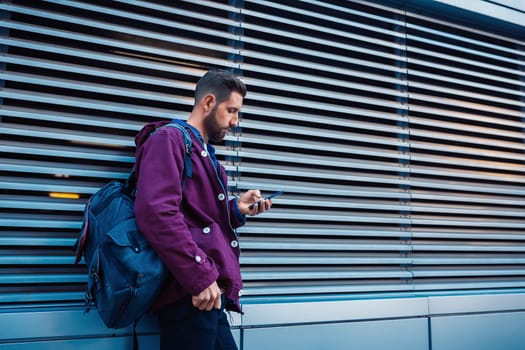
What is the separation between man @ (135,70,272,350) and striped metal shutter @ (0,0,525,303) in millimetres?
698

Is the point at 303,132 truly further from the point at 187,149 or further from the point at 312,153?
the point at 187,149

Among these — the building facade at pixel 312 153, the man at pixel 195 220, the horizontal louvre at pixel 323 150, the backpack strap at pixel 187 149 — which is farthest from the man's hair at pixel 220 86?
the horizontal louvre at pixel 323 150

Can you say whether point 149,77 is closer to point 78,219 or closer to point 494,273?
point 78,219

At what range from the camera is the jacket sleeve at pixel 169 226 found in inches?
67.8

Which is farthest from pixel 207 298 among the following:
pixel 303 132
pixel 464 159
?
pixel 464 159

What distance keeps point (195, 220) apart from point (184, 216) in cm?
6

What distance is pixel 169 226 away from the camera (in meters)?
1.73

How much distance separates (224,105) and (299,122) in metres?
1.17

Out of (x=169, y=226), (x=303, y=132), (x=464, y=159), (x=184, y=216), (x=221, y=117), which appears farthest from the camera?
(x=464, y=159)

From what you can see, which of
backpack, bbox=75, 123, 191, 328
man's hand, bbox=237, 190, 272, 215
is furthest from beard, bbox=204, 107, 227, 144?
man's hand, bbox=237, 190, 272, 215

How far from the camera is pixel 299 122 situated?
3.32 m

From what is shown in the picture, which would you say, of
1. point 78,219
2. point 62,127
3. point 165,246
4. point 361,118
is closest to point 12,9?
point 62,127

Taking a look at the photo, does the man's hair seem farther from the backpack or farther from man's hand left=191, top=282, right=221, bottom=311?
man's hand left=191, top=282, right=221, bottom=311

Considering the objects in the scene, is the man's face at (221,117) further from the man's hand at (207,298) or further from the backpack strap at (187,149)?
the man's hand at (207,298)
